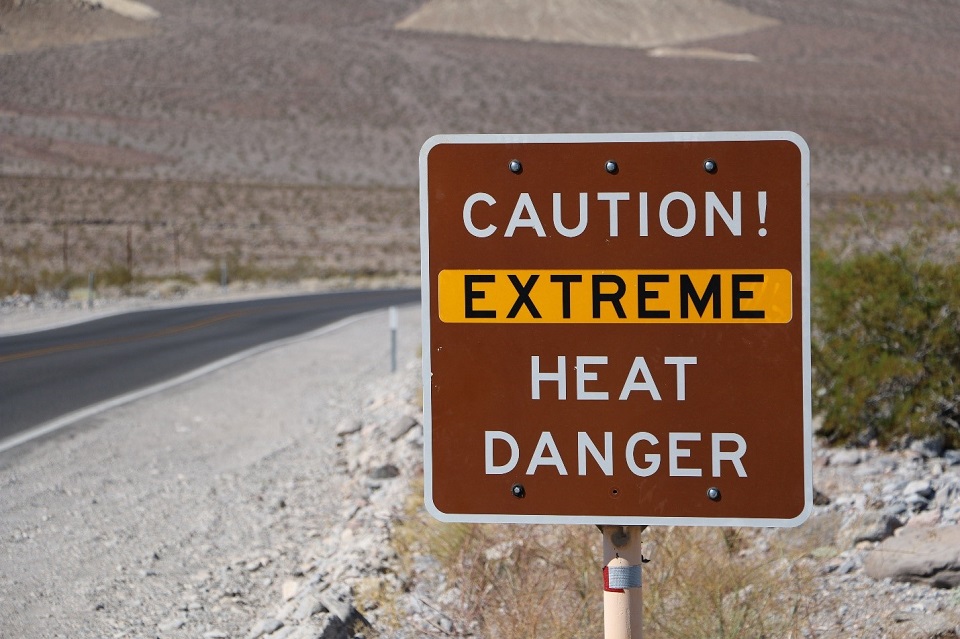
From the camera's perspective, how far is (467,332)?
8.28 feet

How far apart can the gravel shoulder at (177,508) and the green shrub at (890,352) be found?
3.64 metres

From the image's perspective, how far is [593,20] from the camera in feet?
397

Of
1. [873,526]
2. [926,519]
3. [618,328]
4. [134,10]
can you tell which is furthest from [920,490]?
[134,10]

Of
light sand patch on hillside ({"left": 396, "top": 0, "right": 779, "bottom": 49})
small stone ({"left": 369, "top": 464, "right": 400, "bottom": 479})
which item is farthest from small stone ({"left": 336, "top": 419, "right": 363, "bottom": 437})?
light sand patch on hillside ({"left": 396, "top": 0, "right": 779, "bottom": 49})

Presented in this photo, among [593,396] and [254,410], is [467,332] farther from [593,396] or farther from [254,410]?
[254,410]

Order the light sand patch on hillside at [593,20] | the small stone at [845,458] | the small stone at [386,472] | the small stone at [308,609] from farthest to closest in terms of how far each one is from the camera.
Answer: the light sand patch on hillside at [593,20]
the small stone at [386,472]
the small stone at [845,458]
the small stone at [308,609]

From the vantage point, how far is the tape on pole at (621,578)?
2537 mm

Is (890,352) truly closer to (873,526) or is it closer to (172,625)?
(873,526)

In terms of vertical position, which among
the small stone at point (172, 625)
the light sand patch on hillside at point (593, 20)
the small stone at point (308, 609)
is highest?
→ the light sand patch on hillside at point (593, 20)

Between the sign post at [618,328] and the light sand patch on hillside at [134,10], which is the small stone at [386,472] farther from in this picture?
the light sand patch on hillside at [134,10]

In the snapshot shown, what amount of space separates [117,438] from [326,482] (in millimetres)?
2675

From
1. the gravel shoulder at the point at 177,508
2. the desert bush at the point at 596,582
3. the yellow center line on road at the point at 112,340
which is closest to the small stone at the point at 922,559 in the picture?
the desert bush at the point at 596,582

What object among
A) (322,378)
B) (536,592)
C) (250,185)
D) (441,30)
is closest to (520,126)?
(250,185)

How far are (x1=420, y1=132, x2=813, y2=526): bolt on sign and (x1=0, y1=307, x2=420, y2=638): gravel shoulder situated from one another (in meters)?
3.32
